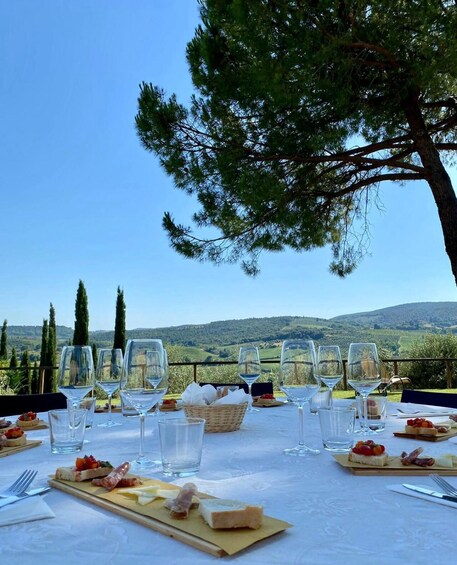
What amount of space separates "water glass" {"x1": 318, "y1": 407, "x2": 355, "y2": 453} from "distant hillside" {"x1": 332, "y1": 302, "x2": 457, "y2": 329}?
19584 millimetres

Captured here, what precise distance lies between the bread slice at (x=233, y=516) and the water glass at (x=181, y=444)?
0.31 meters

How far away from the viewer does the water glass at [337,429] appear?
50.0 inches

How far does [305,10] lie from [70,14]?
29.0 ft

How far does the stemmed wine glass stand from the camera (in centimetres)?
143

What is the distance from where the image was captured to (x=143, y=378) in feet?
3.97

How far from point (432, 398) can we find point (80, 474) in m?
2.37

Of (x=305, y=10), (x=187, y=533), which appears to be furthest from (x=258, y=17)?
(x=187, y=533)

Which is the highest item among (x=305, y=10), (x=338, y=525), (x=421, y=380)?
(x=305, y=10)

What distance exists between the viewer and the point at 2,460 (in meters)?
1.31

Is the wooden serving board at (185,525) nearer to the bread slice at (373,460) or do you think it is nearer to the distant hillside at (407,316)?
the bread slice at (373,460)

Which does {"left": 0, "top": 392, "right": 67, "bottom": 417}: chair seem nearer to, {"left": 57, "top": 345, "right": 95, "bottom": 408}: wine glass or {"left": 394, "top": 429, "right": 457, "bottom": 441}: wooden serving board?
{"left": 57, "top": 345, "right": 95, "bottom": 408}: wine glass

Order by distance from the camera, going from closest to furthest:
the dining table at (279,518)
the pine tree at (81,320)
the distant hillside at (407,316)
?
the dining table at (279,518)
the pine tree at (81,320)
the distant hillside at (407,316)

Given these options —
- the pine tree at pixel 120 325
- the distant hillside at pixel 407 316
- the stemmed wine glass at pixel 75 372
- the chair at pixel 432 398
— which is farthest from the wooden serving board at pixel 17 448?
the distant hillside at pixel 407 316

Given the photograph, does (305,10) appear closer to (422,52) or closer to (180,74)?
(422,52)
